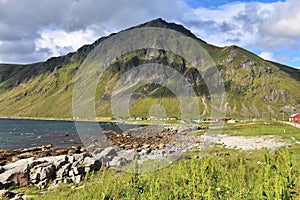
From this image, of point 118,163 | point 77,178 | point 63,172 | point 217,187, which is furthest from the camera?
point 118,163

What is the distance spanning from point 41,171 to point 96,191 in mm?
15654

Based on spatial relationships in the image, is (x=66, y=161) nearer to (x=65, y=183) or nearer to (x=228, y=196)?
(x=65, y=183)

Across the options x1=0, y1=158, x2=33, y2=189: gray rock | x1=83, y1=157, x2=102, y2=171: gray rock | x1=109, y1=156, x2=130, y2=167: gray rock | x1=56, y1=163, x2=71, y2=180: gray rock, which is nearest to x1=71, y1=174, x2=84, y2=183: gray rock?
x1=56, y1=163, x2=71, y2=180: gray rock

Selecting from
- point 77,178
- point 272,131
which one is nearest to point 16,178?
point 77,178

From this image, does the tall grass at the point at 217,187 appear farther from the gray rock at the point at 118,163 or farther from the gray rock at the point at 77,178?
the gray rock at the point at 118,163

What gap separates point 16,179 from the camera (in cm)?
2809

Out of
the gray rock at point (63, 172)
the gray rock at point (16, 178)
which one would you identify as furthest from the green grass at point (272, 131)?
the gray rock at point (16, 178)

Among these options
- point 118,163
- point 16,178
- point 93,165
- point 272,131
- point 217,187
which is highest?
point 217,187

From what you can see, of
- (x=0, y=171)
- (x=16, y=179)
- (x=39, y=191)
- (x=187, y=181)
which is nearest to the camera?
(x=187, y=181)

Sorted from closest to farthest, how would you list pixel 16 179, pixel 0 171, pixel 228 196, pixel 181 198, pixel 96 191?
1. pixel 228 196
2. pixel 181 198
3. pixel 96 191
4. pixel 16 179
5. pixel 0 171

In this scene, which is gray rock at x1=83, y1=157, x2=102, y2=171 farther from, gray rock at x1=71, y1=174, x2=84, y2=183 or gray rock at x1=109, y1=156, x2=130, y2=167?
gray rock at x1=71, y1=174, x2=84, y2=183

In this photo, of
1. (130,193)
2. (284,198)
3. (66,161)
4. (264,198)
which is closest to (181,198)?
(130,193)

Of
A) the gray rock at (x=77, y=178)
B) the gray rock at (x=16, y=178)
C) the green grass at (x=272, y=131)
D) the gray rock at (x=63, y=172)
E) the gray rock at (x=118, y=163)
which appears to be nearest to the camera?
the gray rock at (x=77, y=178)

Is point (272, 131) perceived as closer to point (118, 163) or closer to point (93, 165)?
point (118, 163)
